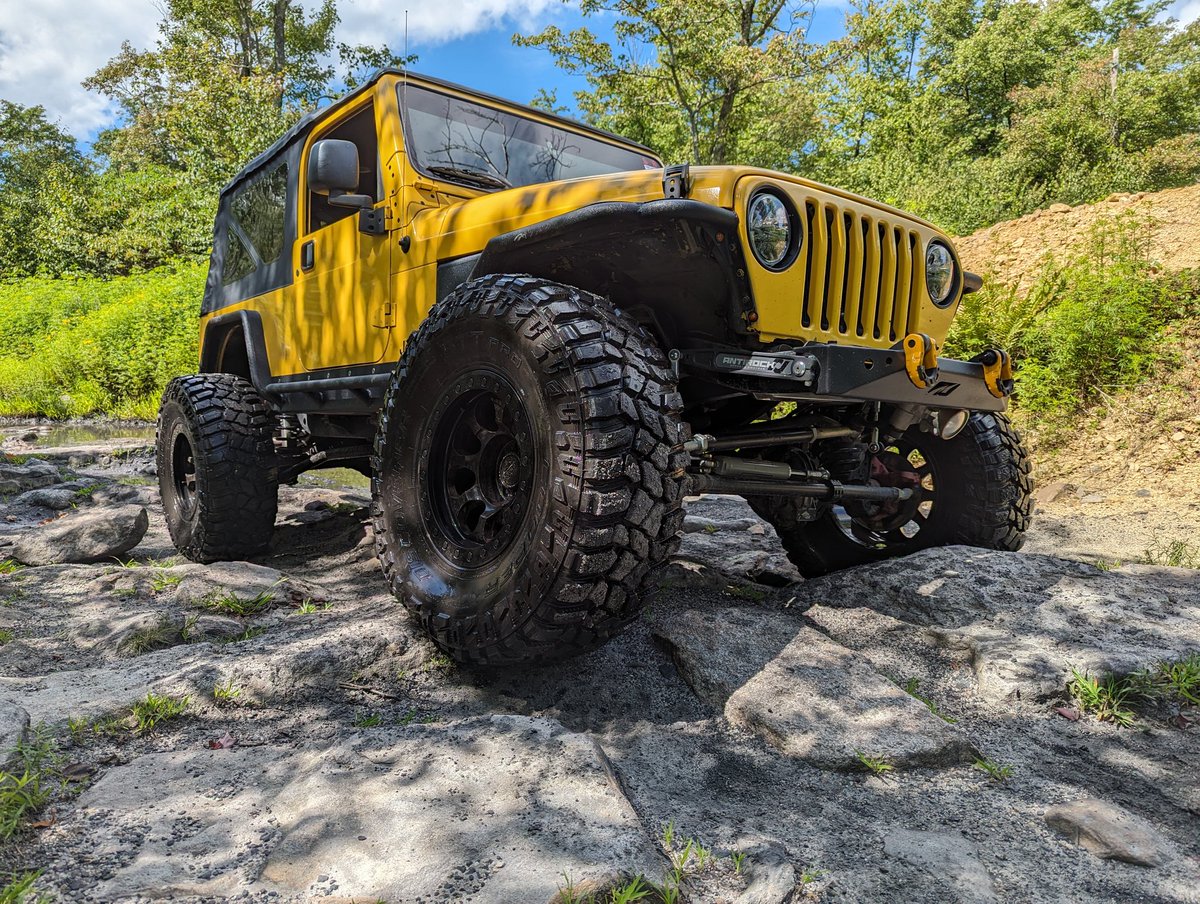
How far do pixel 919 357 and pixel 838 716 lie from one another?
3.61 ft

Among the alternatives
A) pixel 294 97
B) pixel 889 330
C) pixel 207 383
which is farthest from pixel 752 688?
pixel 294 97

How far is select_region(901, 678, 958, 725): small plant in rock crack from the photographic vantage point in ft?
7.51

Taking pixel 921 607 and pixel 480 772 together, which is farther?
pixel 921 607

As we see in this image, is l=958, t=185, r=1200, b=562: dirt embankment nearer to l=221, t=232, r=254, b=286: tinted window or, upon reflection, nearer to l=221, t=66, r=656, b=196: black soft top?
l=221, t=66, r=656, b=196: black soft top

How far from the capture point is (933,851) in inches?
64.4

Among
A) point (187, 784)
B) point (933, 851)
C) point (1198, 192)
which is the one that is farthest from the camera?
point (1198, 192)

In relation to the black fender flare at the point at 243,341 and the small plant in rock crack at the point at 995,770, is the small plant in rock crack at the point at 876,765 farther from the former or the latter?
the black fender flare at the point at 243,341

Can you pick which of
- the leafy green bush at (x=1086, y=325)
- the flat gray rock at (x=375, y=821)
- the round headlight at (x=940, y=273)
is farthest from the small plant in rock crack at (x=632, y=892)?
the leafy green bush at (x=1086, y=325)

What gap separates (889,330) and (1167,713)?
4.84 feet

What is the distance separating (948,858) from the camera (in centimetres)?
161

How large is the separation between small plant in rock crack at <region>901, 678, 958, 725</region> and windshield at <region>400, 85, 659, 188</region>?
270 cm

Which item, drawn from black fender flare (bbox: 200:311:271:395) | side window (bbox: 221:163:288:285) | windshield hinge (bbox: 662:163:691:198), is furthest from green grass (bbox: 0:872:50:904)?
side window (bbox: 221:163:288:285)

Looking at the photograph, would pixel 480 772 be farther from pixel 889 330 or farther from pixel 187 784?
pixel 889 330

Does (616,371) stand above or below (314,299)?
below
